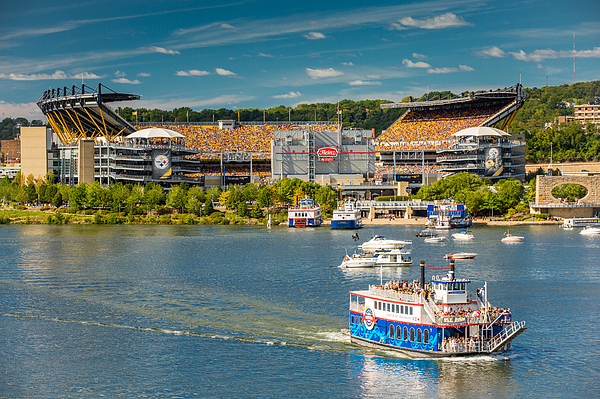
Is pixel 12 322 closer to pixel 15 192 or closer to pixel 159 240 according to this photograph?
pixel 159 240

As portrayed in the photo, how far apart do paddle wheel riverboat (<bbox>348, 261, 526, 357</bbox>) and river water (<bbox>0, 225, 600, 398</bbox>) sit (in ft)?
3.19

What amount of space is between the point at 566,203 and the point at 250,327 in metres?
122

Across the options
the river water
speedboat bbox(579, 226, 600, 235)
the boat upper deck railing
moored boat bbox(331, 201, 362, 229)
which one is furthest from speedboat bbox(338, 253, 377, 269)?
speedboat bbox(579, 226, 600, 235)

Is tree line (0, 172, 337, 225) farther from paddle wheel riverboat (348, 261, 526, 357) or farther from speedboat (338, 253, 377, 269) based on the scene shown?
paddle wheel riverboat (348, 261, 526, 357)

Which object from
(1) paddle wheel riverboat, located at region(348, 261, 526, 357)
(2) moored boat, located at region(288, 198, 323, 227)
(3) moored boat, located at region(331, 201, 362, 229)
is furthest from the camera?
(2) moored boat, located at region(288, 198, 323, 227)

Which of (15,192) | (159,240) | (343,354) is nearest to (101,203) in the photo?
(15,192)

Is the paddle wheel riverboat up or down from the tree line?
down

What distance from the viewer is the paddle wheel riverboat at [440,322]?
45656mm

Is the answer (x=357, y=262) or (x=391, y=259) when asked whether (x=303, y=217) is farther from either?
(x=357, y=262)

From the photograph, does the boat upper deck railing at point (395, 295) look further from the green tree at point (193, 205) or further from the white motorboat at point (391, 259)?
the green tree at point (193, 205)

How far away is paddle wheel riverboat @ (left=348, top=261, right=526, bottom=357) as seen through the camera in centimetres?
4566

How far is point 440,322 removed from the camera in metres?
45.4

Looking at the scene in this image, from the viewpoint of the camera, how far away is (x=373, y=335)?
48719 mm

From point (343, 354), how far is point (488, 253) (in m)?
57.4
